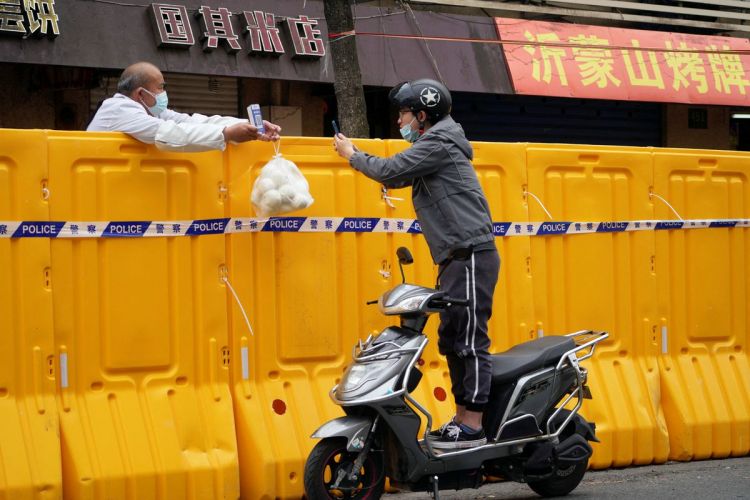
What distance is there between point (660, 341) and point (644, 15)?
11367mm

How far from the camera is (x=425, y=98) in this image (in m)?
5.84

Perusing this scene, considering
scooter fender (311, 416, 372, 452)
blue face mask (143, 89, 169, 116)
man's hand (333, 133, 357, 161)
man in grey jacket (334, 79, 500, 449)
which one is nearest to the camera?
scooter fender (311, 416, 372, 452)

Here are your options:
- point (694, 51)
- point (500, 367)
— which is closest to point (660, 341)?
point (500, 367)

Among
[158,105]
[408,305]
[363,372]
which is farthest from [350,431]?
[158,105]

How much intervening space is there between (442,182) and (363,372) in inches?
42.9

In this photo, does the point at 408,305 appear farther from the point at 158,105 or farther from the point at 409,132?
the point at 158,105

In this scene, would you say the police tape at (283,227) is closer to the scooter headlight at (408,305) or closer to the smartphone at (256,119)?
the smartphone at (256,119)

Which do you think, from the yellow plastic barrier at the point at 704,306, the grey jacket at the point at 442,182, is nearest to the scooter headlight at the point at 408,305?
the grey jacket at the point at 442,182

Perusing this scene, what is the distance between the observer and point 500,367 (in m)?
5.89

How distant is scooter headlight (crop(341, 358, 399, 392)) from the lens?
5.42 m

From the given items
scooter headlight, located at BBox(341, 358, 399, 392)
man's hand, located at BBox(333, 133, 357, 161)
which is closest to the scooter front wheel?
scooter headlight, located at BBox(341, 358, 399, 392)

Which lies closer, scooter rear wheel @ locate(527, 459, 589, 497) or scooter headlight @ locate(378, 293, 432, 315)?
scooter headlight @ locate(378, 293, 432, 315)

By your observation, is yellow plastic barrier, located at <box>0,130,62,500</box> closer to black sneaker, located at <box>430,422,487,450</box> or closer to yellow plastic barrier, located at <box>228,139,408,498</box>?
yellow plastic barrier, located at <box>228,139,408,498</box>

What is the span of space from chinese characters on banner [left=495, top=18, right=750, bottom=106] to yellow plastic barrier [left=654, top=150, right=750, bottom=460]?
25.0 feet
